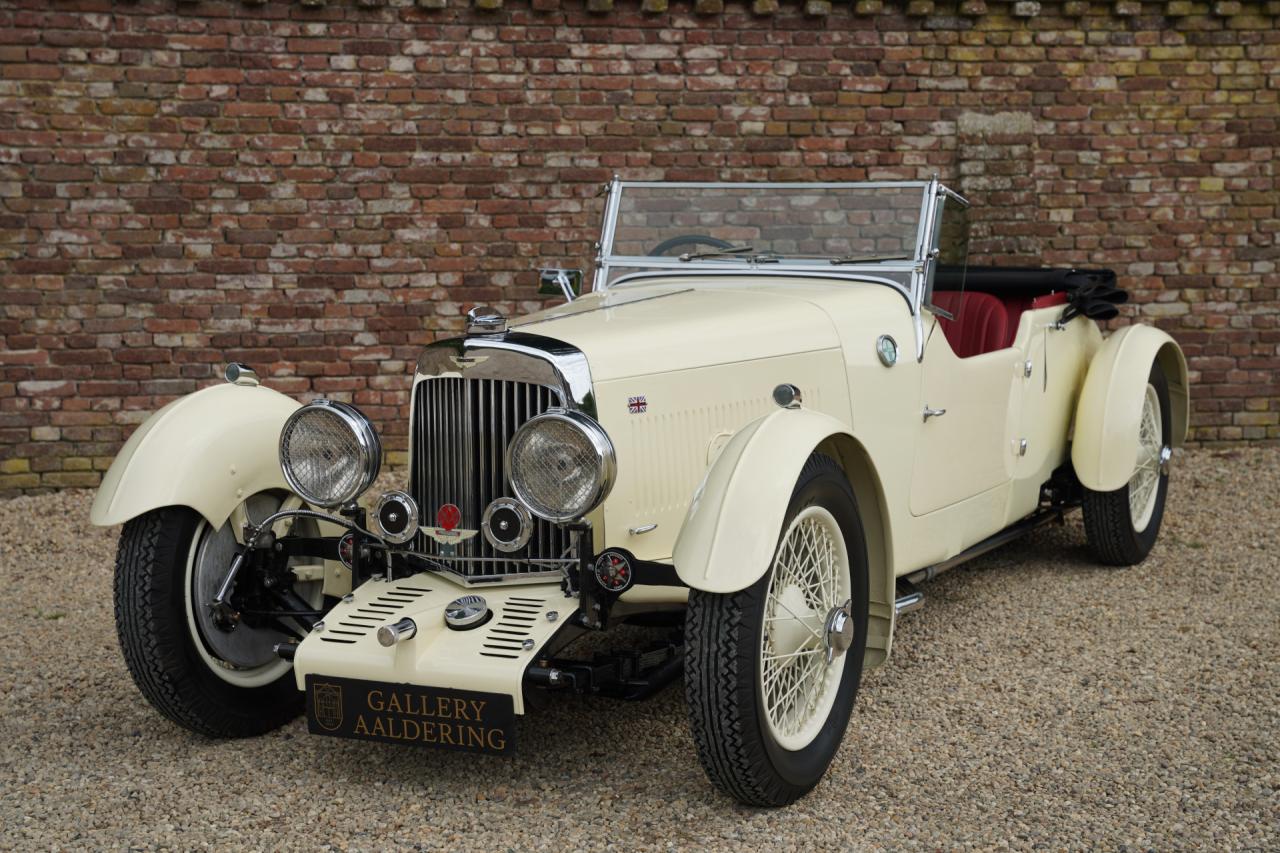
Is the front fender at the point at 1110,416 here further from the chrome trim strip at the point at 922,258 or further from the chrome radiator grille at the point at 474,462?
the chrome radiator grille at the point at 474,462

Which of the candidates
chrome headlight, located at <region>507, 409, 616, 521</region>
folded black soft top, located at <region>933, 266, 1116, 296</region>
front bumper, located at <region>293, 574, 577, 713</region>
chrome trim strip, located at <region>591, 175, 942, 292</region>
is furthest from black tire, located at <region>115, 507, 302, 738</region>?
folded black soft top, located at <region>933, 266, 1116, 296</region>

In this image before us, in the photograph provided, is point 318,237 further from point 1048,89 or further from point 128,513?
point 1048,89

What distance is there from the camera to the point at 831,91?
6980 mm

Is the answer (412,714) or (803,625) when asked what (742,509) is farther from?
(412,714)

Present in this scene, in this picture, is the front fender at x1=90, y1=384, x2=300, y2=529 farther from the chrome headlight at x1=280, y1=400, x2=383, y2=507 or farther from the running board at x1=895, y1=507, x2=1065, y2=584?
the running board at x1=895, y1=507, x2=1065, y2=584

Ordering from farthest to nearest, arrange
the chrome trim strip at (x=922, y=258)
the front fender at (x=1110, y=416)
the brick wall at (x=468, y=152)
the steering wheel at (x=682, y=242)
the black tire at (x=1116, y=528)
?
the brick wall at (x=468, y=152) → the black tire at (x=1116, y=528) → the front fender at (x=1110, y=416) → the steering wheel at (x=682, y=242) → the chrome trim strip at (x=922, y=258)

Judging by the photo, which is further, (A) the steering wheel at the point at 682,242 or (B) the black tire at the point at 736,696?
(A) the steering wheel at the point at 682,242

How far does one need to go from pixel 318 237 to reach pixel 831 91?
2.96 meters

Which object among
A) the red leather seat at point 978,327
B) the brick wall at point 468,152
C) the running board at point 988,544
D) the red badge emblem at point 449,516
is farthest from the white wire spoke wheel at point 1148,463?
the red badge emblem at point 449,516

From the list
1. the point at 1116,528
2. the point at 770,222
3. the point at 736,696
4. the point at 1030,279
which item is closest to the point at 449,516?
the point at 736,696

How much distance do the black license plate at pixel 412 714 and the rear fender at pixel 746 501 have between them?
554 millimetres

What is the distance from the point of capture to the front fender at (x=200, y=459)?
132 inches

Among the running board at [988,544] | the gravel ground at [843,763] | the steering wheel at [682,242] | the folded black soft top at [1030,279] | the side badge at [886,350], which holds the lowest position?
the gravel ground at [843,763]

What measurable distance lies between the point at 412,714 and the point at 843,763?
1.18 meters
